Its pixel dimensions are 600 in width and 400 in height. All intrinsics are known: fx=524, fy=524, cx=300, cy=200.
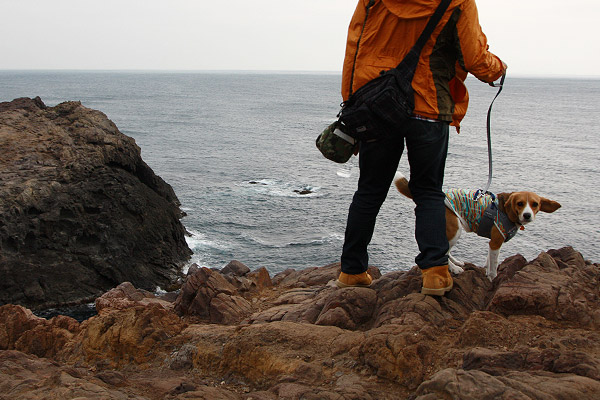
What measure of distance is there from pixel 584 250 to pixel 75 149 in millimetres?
18958

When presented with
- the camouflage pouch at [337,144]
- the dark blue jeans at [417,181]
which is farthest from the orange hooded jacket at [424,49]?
the camouflage pouch at [337,144]

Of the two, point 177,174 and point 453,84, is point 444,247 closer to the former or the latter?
point 453,84

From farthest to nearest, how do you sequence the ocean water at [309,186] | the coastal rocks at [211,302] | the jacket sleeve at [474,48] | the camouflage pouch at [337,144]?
the ocean water at [309,186] → the coastal rocks at [211,302] → the camouflage pouch at [337,144] → the jacket sleeve at [474,48]

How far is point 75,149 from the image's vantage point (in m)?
18.1

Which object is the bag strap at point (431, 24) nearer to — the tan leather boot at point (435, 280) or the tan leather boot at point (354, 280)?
the tan leather boot at point (435, 280)

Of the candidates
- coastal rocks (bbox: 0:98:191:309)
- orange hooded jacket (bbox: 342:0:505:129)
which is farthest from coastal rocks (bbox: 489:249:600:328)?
coastal rocks (bbox: 0:98:191:309)

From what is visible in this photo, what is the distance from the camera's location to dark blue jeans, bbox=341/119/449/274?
5.09 metres

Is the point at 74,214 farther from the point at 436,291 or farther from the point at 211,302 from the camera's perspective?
the point at 436,291

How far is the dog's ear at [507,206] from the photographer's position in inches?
244

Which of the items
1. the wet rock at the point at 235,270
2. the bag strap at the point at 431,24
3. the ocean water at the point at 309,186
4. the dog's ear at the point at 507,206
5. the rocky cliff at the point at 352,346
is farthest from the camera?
the ocean water at the point at 309,186

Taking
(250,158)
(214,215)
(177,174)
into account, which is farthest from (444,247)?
(250,158)

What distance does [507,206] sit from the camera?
624 centimetres

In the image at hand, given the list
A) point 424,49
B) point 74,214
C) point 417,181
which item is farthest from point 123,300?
point 74,214

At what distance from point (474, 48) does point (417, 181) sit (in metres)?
1.39
